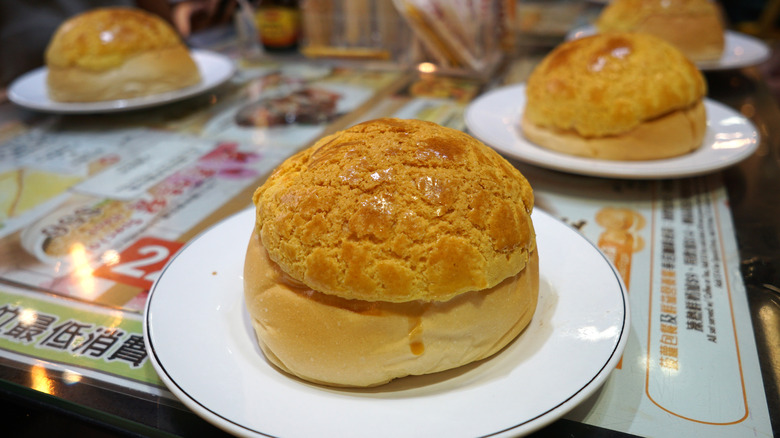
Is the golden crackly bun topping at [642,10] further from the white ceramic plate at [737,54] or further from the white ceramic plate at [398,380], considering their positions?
the white ceramic plate at [398,380]

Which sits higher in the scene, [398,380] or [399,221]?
[399,221]

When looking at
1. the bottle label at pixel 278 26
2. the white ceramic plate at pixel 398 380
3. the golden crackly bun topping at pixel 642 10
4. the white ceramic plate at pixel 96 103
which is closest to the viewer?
the white ceramic plate at pixel 398 380

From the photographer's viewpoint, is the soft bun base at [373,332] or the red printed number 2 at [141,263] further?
the red printed number 2 at [141,263]

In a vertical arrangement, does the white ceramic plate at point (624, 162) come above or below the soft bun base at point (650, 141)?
below

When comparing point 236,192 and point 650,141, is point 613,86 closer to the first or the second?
point 650,141

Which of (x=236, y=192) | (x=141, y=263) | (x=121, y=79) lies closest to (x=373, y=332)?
(x=141, y=263)

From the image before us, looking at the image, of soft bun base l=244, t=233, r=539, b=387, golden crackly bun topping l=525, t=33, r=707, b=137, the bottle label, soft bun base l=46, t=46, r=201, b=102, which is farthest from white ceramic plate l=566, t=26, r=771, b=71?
soft bun base l=244, t=233, r=539, b=387

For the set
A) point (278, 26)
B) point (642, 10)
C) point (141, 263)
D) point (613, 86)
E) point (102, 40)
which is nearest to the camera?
point (141, 263)

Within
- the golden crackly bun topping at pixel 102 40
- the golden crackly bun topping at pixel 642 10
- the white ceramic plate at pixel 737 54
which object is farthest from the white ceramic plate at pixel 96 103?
the golden crackly bun topping at pixel 642 10
